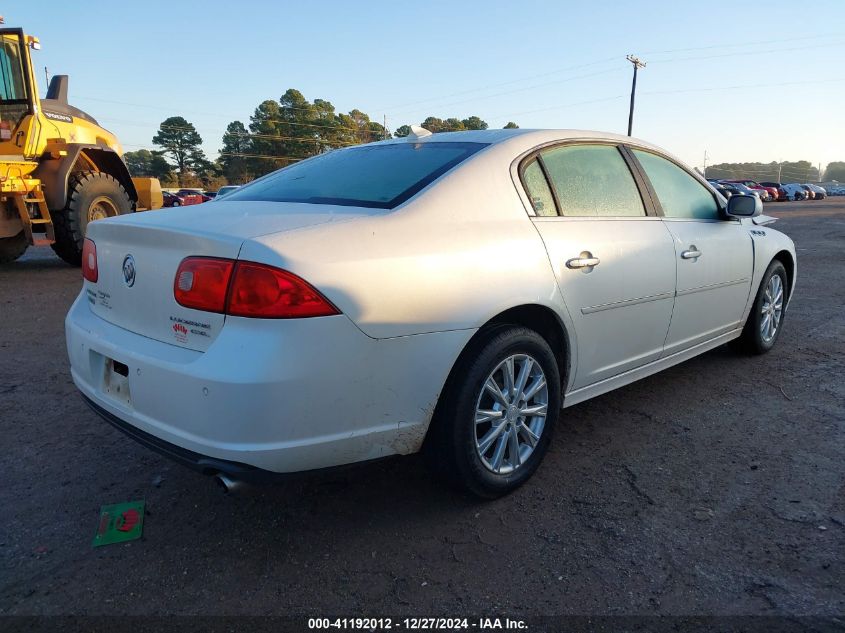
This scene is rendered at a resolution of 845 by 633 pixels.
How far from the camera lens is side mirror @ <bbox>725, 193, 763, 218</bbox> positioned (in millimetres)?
4023

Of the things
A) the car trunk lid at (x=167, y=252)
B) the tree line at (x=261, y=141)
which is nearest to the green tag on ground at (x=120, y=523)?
the car trunk lid at (x=167, y=252)

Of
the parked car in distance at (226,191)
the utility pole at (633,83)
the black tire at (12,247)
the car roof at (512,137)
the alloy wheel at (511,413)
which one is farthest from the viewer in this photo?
the utility pole at (633,83)

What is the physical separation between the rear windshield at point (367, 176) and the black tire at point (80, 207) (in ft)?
21.7

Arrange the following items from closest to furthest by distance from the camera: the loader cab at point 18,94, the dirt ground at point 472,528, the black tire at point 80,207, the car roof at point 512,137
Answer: the dirt ground at point 472,528 < the car roof at point 512,137 < the loader cab at point 18,94 < the black tire at point 80,207

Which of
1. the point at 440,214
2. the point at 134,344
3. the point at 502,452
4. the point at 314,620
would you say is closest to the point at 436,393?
the point at 502,452

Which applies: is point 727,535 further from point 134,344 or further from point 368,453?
point 134,344

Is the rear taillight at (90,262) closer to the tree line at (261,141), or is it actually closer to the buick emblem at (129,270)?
the buick emblem at (129,270)

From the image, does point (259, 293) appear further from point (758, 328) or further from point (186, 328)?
point (758, 328)

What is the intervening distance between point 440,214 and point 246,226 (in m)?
0.73

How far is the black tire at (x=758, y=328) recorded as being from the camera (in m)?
4.54

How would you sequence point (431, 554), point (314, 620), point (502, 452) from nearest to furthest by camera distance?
point (314, 620)
point (431, 554)
point (502, 452)

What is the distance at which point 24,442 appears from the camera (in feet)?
10.7

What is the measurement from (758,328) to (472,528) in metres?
3.10

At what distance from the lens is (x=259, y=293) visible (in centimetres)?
203
